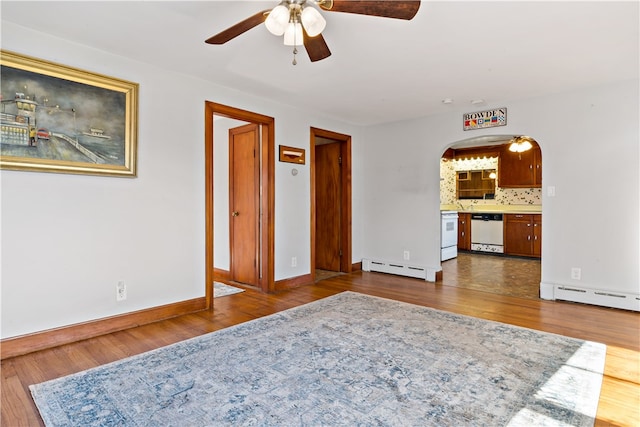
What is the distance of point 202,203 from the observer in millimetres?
3471

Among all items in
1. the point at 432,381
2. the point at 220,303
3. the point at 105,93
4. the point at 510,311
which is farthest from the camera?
the point at 220,303

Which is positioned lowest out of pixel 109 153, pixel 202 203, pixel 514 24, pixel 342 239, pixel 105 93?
pixel 342 239

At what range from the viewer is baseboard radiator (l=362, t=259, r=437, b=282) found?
481 centimetres

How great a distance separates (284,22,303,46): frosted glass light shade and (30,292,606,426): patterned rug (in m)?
2.01

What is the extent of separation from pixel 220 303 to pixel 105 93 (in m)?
2.27

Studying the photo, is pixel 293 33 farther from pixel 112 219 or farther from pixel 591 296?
pixel 591 296

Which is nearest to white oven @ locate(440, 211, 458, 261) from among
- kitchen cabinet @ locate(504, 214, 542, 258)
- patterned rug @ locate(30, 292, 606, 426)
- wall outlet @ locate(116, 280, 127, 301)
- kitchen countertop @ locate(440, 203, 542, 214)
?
kitchen countertop @ locate(440, 203, 542, 214)

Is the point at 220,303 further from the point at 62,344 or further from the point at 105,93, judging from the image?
the point at 105,93

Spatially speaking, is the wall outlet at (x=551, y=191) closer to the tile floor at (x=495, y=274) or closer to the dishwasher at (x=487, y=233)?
the tile floor at (x=495, y=274)

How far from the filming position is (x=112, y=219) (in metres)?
2.85

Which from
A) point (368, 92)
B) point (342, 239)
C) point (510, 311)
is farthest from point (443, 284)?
point (368, 92)

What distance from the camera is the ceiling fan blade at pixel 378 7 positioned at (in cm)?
164

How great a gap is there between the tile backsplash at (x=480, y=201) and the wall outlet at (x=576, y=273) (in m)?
3.90

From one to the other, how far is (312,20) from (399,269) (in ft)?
13.2
